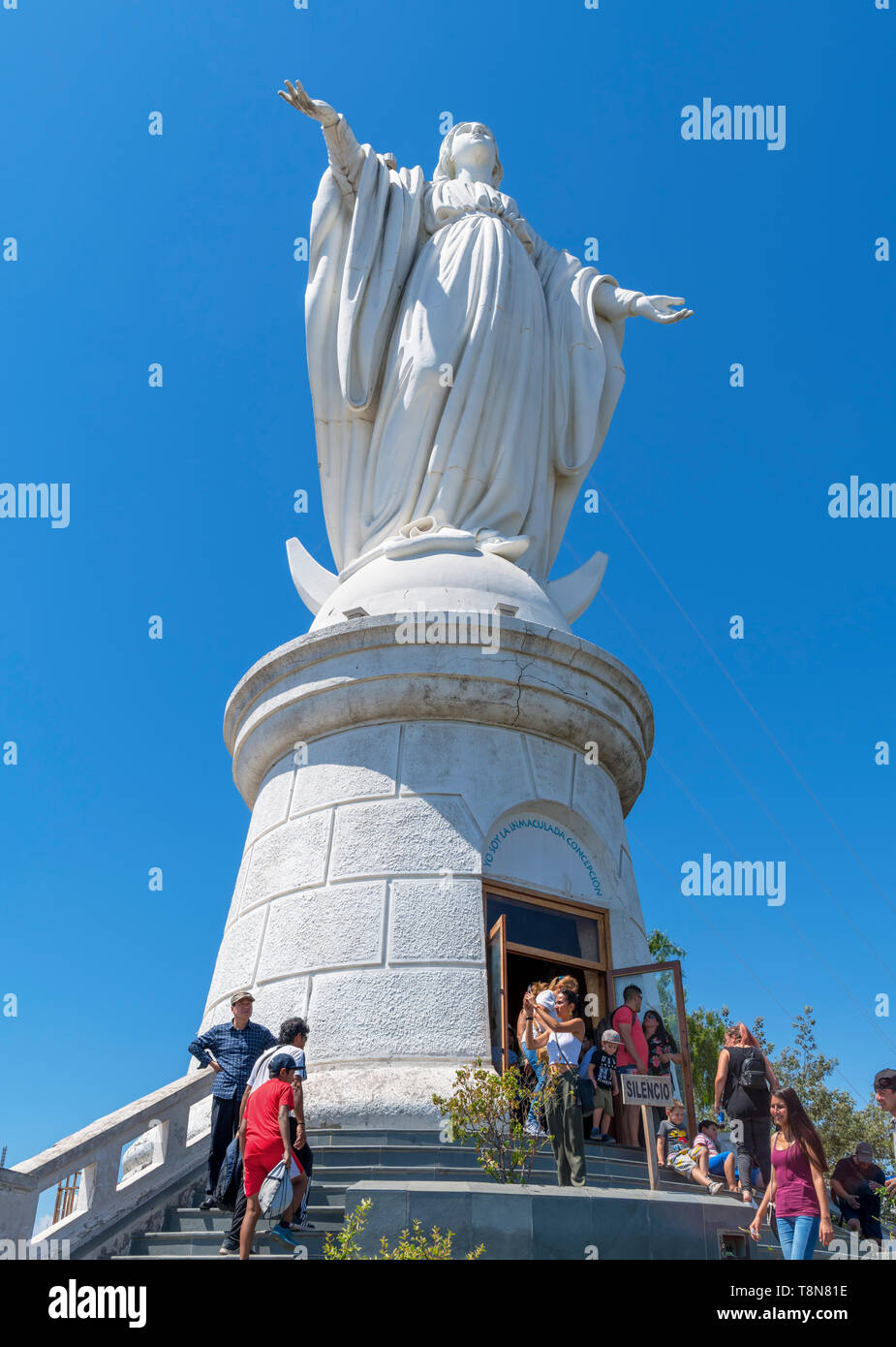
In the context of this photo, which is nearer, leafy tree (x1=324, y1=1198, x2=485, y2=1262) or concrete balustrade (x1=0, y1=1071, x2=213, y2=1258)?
leafy tree (x1=324, y1=1198, x2=485, y2=1262)

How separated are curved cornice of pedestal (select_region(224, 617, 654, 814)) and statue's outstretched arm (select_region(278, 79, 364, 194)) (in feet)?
22.3

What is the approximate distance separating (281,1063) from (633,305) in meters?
12.0

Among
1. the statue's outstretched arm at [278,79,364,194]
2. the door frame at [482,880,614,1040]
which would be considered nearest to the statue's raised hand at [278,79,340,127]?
the statue's outstretched arm at [278,79,364,194]

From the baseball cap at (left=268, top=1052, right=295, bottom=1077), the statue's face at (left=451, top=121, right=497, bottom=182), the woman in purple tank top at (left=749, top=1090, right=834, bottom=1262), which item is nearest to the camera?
the woman in purple tank top at (left=749, top=1090, right=834, bottom=1262)

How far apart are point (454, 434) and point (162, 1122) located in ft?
28.8

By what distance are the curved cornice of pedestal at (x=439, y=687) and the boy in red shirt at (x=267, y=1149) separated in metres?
5.18

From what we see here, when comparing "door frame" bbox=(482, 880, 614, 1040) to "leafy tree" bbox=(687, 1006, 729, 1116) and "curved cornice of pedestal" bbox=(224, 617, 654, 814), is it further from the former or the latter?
"leafy tree" bbox=(687, 1006, 729, 1116)

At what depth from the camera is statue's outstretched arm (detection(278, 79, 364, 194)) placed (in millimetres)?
13734

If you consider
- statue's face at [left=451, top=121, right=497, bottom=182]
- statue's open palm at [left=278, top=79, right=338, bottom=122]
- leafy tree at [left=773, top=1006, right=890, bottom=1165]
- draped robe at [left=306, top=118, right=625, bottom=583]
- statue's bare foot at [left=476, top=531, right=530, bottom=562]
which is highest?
statue's face at [left=451, top=121, right=497, bottom=182]

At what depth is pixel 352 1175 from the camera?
8297 millimetres

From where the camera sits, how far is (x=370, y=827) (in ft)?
36.4

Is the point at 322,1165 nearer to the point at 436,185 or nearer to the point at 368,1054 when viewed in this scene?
the point at 368,1054

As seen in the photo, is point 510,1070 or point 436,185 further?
point 436,185
